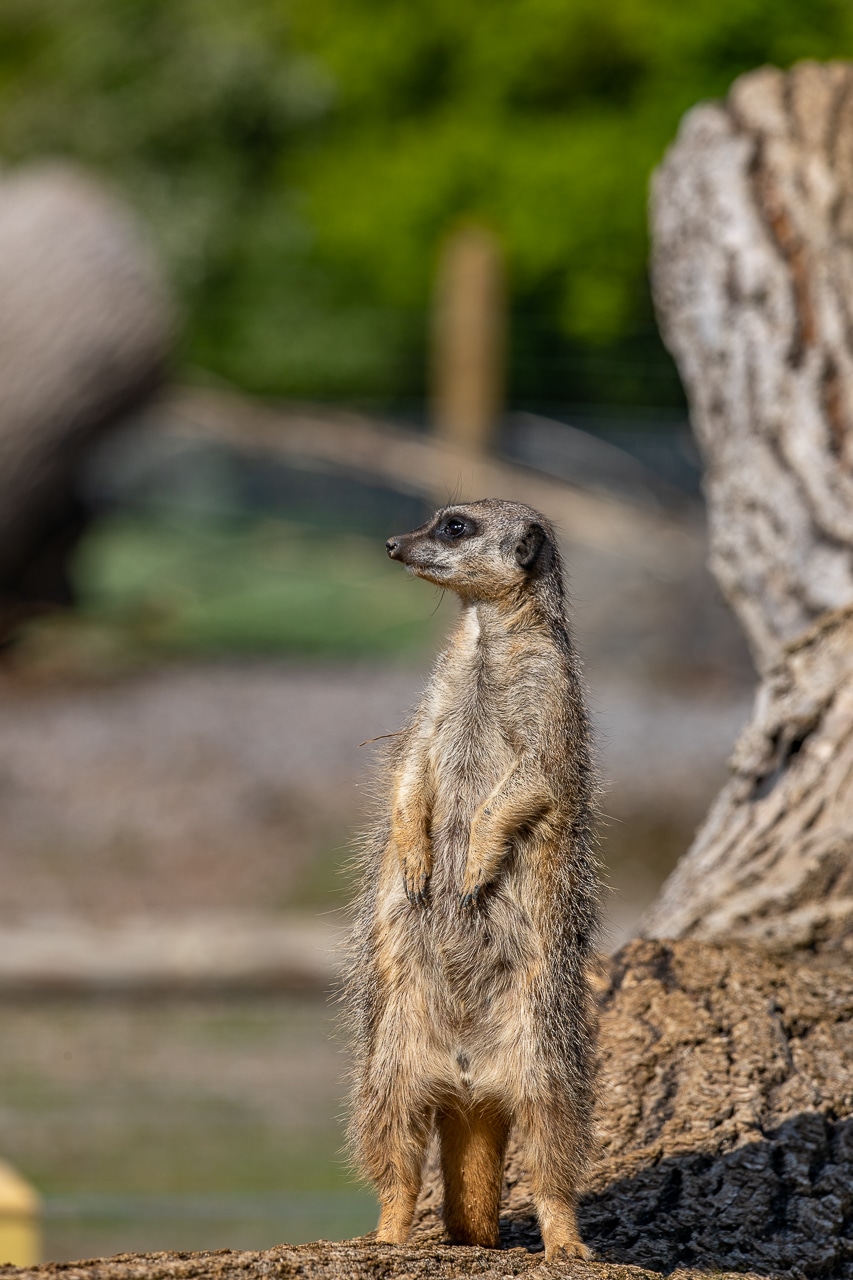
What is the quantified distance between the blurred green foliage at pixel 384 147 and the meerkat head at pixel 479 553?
1506 centimetres

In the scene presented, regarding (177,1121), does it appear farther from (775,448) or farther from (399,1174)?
(399,1174)

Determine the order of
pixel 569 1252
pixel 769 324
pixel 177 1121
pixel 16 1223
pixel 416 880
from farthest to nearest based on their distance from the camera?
pixel 177 1121 < pixel 769 324 < pixel 16 1223 < pixel 416 880 < pixel 569 1252

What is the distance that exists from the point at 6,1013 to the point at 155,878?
2323 mm

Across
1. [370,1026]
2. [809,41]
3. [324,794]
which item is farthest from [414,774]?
[809,41]

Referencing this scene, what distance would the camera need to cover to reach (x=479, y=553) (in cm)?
244

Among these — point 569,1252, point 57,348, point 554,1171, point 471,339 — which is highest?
point 471,339

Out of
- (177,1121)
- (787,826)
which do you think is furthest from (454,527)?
(177,1121)

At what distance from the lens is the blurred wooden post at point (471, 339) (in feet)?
47.4

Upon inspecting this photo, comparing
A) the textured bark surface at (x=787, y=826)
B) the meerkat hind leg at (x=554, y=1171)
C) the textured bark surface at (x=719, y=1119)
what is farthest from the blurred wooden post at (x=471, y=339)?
the meerkat hind leg at (x=554, y=1171)

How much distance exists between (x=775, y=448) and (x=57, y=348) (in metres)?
8.01

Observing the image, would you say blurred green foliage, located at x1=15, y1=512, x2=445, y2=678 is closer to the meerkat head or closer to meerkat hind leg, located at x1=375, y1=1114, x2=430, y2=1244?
the meerkat head

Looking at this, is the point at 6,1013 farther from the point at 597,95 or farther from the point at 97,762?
the point at 597,95

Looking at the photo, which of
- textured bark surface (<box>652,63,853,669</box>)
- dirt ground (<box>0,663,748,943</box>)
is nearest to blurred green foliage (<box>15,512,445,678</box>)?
dirt ground (<box>0,663,748,943</box>)

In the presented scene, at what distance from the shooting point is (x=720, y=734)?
975cm
